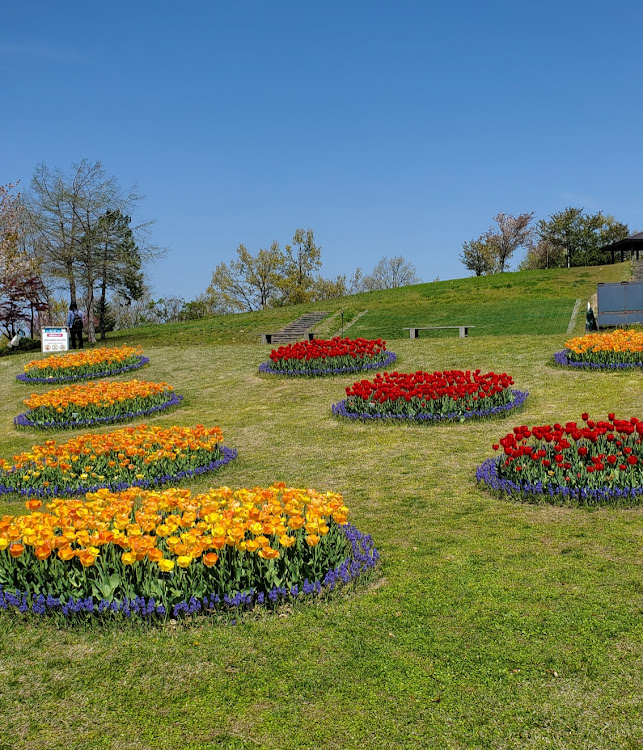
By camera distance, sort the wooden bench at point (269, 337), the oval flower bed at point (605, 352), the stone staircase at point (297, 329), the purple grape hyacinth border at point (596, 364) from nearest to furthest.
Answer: the purple grape hyacinth border at point (596, 364) → the oval flower bed at point (605, 352) → the wooden bench at point (269, 337) → the stone staircase at point (297, 329)

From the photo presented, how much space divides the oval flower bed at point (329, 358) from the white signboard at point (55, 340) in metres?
10.9

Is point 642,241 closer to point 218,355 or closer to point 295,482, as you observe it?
point 218,355

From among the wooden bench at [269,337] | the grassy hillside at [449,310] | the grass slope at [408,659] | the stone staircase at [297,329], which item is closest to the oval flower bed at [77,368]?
the wooden bench at [269,337]

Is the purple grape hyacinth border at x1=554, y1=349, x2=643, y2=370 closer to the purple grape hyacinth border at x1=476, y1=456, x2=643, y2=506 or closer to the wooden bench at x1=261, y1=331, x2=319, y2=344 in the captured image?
the purple grape hyacinth border at x1=476, y1=456, x2=643, y2=506

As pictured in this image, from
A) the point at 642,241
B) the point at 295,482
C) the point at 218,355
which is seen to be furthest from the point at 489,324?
the point at 295,482

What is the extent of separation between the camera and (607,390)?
43.3ft

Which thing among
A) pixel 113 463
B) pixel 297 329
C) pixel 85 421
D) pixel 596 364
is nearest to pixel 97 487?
pixel 113 463

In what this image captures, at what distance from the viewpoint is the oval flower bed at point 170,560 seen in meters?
5.30

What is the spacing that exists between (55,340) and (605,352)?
63.6 ft

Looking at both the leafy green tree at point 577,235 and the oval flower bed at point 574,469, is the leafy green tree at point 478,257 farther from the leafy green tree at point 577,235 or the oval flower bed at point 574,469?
the oval flower bed at point 574,469

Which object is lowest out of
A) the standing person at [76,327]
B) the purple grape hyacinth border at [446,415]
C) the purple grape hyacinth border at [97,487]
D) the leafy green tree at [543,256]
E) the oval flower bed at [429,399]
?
the purple grape hyacinth border at [97,487]

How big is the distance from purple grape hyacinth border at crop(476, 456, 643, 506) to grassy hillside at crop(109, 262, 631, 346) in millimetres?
16467

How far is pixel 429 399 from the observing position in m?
12.1

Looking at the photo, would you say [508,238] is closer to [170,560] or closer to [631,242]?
[631,242]
